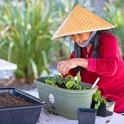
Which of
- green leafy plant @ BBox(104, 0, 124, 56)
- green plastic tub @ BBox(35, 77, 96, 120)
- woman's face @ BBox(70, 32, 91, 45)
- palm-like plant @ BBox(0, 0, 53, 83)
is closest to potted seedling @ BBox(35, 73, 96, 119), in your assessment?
green plastic tub @ BBox(35, 77, 96, 120)

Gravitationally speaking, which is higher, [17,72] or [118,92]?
[118,92]

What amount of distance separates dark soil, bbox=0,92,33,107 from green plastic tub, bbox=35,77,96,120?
16 cm

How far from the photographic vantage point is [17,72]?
19.6 ft

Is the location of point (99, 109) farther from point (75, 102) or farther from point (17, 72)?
point (17, 72)

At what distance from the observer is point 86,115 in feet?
6.36

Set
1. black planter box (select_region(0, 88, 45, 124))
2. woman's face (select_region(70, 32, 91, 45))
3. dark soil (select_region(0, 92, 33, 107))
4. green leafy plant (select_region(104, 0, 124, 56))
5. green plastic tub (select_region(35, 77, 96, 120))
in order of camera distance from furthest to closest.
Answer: green leafy plant (select_region(104, 0, 124, 56)) < woman's face (select_region(70, 32, 91, 45)) < green plastic tub (select_region(35, 77, 96, 120)) < dark soil (select_region(0, 92, 33, 107)) < black planter box (select_region(0, 88, 45, 124))

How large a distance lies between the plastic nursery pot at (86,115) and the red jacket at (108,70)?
0.36m

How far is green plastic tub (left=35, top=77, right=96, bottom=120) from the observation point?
81.5 inches

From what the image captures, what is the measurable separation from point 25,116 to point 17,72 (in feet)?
13.4

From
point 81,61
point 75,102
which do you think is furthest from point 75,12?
point 75,102

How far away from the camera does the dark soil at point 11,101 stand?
1964 millimetres

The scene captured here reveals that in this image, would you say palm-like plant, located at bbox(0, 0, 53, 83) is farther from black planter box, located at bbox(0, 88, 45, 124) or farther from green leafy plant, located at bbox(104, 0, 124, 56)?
black planter box, located at bbox(0, 88, 45, 124)

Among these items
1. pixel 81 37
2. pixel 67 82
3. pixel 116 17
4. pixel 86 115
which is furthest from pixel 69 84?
pixel 116 17

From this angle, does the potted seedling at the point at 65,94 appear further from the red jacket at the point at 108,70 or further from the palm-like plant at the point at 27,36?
the palm-like plant at the point at 27,36
